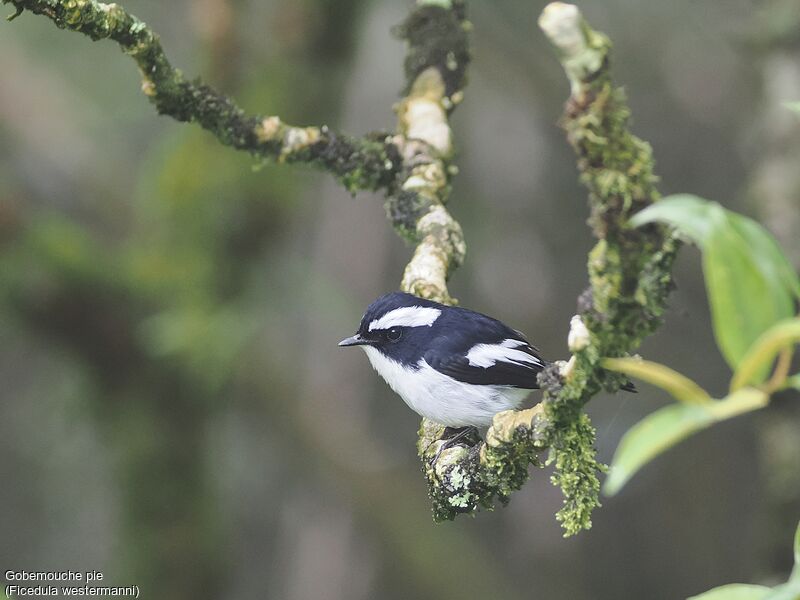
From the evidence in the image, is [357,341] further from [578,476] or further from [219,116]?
[578,476]

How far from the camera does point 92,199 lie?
6.40m

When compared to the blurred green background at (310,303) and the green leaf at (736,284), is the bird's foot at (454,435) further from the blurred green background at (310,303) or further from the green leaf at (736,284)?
the green leaf at (736,284)

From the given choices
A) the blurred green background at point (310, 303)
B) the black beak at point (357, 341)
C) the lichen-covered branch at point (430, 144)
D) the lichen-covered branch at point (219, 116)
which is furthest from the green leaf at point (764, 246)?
the blurred green background at point (310, 303)

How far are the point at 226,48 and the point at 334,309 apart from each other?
1.83 metres

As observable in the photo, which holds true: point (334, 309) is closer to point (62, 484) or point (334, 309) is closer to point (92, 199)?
point (92, 199)

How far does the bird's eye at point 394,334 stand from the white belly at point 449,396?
0.10 m

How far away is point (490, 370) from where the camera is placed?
3637 millimetres

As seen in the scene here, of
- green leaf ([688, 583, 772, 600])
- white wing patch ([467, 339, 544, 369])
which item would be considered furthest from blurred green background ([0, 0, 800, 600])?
green leaf ([688, 583, 772, 600])

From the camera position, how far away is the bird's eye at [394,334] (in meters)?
3.77

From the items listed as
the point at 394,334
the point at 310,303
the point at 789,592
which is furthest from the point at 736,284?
the point at 310,303

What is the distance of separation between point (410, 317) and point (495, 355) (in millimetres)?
400

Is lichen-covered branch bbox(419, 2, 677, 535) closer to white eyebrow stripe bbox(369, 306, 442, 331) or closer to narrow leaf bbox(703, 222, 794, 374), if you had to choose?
narrow leaf bbox(703, 222, 794, 374)

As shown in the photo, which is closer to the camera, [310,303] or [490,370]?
[490,370]

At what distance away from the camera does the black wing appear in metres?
3.56
